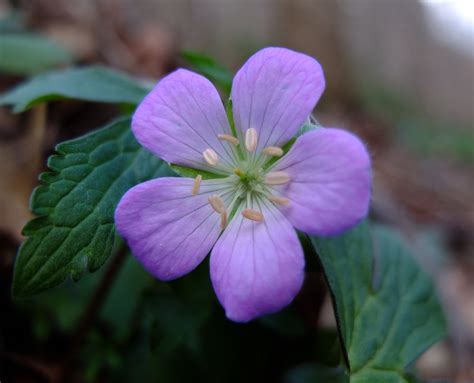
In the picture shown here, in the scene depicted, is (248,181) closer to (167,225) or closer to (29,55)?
(167,225)

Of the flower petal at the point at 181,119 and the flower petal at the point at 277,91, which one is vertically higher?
the flower petal at the point at 277,91

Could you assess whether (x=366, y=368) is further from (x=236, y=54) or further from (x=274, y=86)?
(x=236, y=54)

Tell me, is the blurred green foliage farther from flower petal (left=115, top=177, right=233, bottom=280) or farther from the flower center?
flower petal (left=115, top=177, right=233, bottom=280)

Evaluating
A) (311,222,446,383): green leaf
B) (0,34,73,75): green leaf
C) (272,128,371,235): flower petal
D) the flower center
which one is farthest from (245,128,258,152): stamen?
(0,34,73,75): green leaf

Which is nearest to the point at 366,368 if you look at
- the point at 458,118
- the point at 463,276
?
the point at 463,276

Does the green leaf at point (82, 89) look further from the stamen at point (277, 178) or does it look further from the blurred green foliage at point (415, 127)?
the blurred green foliage at point (415, 127)

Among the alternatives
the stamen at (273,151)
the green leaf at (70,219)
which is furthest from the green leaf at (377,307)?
the green leaf at (70,219)
